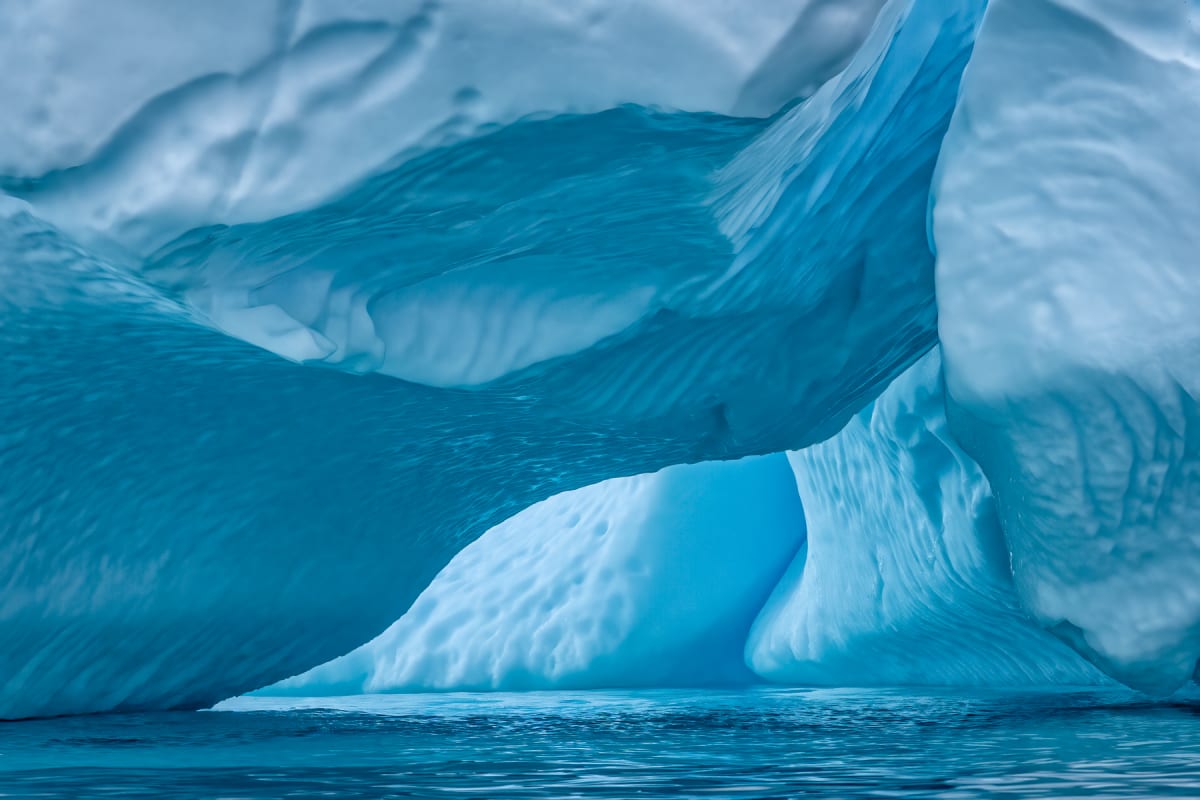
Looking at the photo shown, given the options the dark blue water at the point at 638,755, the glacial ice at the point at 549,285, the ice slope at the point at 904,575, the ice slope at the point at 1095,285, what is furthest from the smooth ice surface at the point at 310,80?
the ice slope at the point at 904,575

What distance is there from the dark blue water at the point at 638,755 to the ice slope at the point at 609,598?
3.38 metres

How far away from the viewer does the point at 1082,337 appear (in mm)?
2434

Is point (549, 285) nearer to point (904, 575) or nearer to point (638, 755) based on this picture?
point (638, 755)

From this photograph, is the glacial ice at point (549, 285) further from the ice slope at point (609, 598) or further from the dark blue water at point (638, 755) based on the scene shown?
the ice slope at point (609, 598)

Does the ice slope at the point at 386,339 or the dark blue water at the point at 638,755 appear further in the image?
the ice slope at the point at 386,339

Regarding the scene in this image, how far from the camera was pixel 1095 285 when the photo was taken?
245 cm

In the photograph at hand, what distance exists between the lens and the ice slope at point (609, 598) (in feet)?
22.9

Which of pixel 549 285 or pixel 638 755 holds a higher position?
pixel 549 285

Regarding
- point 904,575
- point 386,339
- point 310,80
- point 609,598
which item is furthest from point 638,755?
point 609,598

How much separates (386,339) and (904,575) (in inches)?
130

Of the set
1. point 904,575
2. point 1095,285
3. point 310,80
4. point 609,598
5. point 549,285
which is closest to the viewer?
point 310,80

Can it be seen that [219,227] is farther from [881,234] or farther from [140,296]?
[881,234]

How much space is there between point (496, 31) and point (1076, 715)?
2218mm

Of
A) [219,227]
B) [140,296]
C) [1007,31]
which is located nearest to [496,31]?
[219,227]
